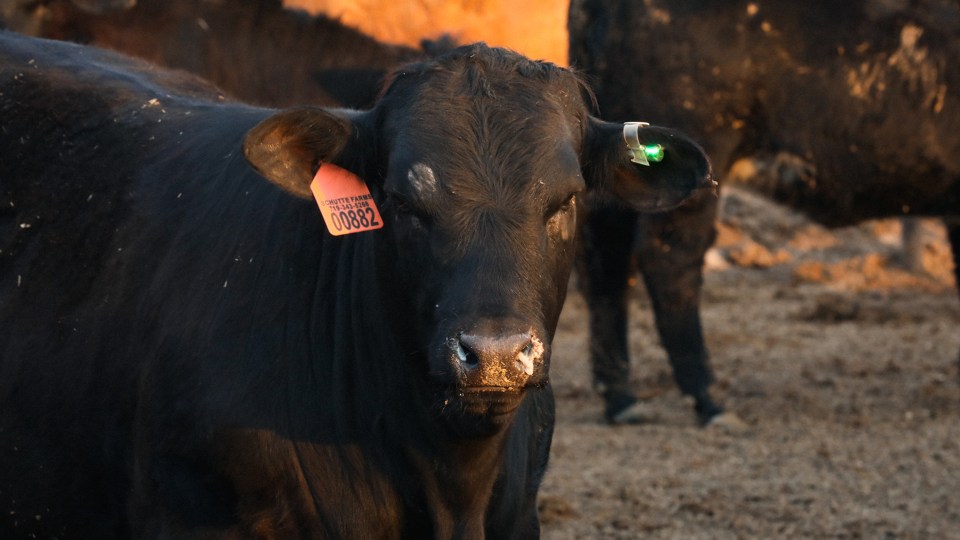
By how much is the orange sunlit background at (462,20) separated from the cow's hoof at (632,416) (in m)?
1.88

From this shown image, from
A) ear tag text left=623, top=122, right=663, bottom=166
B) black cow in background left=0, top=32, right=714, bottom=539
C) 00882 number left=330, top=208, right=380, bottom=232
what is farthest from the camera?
ear tag text left=623, top=122, right=663, bottom=166

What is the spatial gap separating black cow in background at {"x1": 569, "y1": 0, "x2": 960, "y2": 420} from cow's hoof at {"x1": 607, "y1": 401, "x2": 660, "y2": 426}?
83mm

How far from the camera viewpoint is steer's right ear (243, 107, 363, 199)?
3381 mm

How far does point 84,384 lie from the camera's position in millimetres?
3938

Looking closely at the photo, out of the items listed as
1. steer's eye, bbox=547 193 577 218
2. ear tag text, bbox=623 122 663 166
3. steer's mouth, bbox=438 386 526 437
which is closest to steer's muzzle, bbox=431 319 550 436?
steer's mouth, bbox=438 386 526 437

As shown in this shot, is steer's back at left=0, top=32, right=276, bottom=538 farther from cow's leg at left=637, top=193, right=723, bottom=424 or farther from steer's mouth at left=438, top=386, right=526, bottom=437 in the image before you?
cow's leg at left=637, top=193, right=723, bottom=424

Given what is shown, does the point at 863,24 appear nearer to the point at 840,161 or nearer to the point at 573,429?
the point at 840,161

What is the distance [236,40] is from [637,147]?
5075mm

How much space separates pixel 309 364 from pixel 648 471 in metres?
3.25

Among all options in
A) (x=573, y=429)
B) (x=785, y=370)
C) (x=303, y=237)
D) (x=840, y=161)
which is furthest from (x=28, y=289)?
(x=785, y=370)

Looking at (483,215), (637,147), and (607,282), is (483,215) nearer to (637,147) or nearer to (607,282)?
(637,147)

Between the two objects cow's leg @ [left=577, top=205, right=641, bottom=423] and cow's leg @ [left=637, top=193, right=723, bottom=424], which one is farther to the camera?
cow's leg @ [left=577, top=205, right=641, bottom=423]

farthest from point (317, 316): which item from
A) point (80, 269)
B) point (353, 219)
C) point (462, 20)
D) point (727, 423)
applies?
point (462, 20)

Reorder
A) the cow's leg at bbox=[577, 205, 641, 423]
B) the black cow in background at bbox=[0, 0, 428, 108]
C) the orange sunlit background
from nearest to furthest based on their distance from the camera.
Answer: the cow's leg at bbox=[577, 205, 641, 423] → the black cow in background at bbox=[0, 0, 428, 108] → the orange sunlit background
